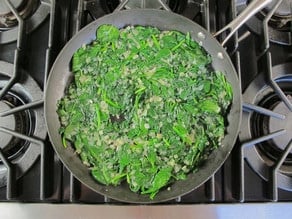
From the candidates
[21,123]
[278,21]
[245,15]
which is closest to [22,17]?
[21,123]

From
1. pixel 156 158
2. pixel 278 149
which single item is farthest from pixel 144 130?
pixel 278 149

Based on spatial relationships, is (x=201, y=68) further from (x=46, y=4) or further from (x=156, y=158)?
(x=46, y=4)

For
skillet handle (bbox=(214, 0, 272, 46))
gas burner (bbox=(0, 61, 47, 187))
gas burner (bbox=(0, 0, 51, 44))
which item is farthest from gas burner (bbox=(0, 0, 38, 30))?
skillet handle (bbox=(214, 0, 272, 46))

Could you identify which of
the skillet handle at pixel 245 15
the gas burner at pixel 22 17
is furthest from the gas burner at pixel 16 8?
the skillet handle at pixel 245 15

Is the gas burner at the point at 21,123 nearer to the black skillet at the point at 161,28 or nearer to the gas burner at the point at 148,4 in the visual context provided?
the black skillet at the point at 161,28

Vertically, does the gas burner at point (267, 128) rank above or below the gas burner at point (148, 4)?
below

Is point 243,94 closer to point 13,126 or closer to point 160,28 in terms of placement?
point 160,28

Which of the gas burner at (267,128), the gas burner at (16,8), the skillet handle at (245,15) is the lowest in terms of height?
the gas burner at (267,128)
